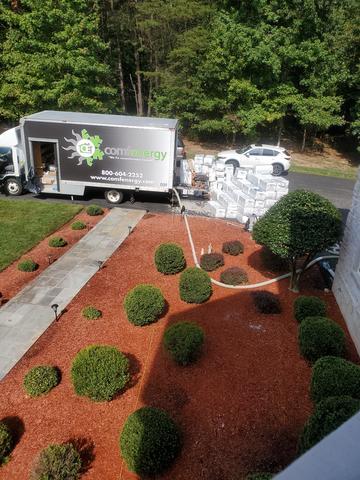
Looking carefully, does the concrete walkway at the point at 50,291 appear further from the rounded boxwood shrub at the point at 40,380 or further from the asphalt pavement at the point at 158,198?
the asphalt pavement at the point at 158,198

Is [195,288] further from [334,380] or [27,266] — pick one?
[27,266]

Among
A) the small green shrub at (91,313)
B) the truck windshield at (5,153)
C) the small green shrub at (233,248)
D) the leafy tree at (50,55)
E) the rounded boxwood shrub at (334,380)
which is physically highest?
the leafy tree at (50,55)

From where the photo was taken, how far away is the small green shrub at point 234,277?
11.6m

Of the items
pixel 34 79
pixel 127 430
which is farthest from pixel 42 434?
pixel 34 79

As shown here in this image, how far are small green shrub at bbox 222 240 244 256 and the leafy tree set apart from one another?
55.4 feet

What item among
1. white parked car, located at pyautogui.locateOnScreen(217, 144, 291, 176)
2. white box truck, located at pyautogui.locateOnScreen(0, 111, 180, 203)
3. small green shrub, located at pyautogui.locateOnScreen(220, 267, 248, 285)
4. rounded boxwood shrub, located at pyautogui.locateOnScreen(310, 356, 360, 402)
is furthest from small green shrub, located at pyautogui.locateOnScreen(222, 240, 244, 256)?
white parked car, located at pyautogui.locateOnScreen(217, 144, 291, 176)

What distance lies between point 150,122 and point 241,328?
11.3 m

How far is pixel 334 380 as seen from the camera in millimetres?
6734

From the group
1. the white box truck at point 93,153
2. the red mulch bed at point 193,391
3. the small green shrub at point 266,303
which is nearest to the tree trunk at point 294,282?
the red mulch bed at point 193,391

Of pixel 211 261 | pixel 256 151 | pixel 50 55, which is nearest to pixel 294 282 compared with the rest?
pixel 211 261

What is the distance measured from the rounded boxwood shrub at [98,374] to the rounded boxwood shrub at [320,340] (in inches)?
157

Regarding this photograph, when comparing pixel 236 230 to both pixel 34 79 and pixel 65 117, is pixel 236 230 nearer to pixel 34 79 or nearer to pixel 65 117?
pixel 65 117

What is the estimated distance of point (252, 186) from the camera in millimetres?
16969

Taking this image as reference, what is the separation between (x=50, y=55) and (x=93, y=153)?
1150 centimetres
